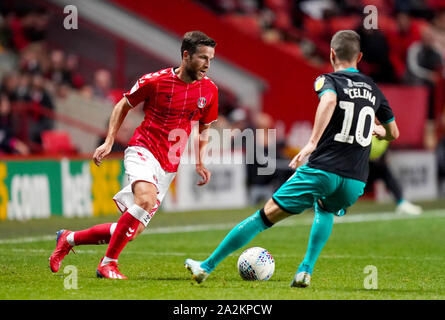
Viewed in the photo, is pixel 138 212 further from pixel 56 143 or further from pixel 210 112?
pixel 56 143

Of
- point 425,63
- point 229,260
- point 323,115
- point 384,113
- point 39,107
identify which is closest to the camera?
point 323,115

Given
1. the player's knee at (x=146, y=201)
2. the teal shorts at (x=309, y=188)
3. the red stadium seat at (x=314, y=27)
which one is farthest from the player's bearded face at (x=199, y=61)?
the red stadium seat at (x=314, y=27)

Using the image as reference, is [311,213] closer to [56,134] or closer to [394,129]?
[56,134]

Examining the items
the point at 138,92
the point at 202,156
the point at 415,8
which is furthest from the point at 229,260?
the point at 415,8

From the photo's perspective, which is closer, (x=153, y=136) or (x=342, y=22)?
(x=153, y=136)

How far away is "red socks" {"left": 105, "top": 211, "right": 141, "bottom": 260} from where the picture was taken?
7527 mm

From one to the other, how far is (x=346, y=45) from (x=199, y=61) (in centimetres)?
137

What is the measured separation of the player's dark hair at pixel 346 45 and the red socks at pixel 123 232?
7.24ft

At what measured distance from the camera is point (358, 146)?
695 cm

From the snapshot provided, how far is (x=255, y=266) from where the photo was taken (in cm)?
761

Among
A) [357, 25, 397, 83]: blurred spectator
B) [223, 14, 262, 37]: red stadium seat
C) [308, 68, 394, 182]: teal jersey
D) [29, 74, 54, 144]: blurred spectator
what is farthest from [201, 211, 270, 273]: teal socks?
[223, 14, 262, 37]: red stadium seat

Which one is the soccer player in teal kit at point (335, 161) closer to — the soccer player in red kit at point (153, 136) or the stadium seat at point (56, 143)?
the soccer player in red kit at point (153, 136)

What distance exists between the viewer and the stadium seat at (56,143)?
15.6 m

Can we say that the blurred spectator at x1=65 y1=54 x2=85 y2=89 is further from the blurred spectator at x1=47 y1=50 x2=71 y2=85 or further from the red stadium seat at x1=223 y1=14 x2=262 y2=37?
the red stadium seat at x1=223 y1=14 x2=262 y2=37
